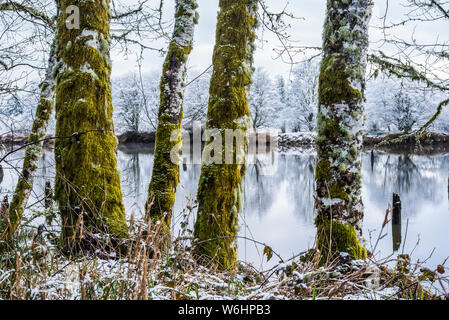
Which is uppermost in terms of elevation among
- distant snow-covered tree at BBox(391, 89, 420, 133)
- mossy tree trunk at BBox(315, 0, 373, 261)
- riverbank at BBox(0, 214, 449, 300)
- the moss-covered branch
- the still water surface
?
distant snow-covered tree at BBox(391, 89, 420, 133)

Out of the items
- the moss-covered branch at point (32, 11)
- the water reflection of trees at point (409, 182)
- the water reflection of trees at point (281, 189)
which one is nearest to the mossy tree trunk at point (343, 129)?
the moss-covered branch at point (32, 11)

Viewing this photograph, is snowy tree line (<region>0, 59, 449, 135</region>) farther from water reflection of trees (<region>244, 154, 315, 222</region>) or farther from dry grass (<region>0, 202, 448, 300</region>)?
dry grass (<region>0, 202, 448, 300</region>)

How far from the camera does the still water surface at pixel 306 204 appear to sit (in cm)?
964

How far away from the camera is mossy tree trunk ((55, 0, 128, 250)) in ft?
9.12

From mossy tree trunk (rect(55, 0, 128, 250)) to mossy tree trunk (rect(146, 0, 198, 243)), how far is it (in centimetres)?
234

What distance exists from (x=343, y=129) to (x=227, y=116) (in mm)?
1595

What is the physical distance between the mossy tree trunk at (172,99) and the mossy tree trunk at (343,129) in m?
3.11

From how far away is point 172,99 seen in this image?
17.9ft

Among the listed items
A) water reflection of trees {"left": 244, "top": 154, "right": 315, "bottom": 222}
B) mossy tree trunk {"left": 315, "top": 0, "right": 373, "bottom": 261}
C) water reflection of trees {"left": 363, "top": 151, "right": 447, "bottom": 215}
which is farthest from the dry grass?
water reflection of trees {"left": 363, "top": 151, "right": 447, "bottom": 215}

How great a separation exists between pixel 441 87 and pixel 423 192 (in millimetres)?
→ 12204

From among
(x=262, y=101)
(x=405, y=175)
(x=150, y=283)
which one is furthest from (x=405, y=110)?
(x=150, y=283)

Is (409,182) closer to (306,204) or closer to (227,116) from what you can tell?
(306,204)

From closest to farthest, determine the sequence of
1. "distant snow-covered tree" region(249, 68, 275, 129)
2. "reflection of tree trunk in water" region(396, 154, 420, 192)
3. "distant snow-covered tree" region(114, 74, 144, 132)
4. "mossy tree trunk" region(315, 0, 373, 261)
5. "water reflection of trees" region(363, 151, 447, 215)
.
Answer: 1. "mossy tree trunk" region(315, 0, 373, 261)
2. "water reflection of trees" region(363, 151, 447, 215)
3. "reflection of tree trunk in water" region(396, 154, 420, 192)
4. "distant snow-covered tree" region(114, 74, 144, 132)
5. "distant snow-covered tree" region(249, 68, 275, 129)
